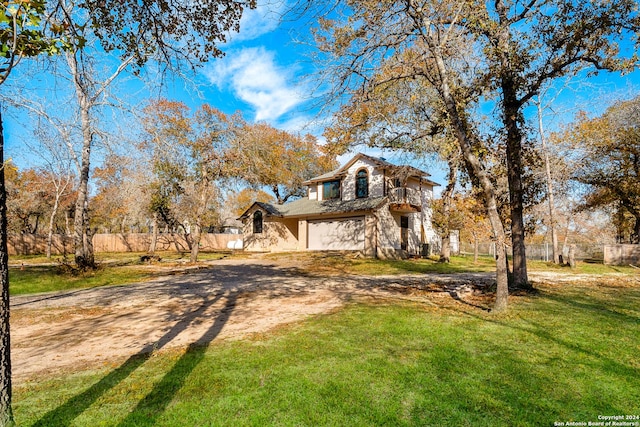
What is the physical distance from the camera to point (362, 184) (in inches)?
947

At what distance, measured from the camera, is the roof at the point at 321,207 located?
21870mm

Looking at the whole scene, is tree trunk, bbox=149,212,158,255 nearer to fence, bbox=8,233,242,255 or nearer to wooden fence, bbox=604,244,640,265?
fence, bbox=8,233,242,255

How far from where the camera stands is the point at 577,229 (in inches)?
1275

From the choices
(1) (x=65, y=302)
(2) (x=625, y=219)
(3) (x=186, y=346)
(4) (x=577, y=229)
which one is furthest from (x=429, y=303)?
(4) (x=577, y=229)

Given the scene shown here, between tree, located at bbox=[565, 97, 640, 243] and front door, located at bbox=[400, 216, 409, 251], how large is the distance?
424 inches

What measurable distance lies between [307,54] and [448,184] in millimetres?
13858

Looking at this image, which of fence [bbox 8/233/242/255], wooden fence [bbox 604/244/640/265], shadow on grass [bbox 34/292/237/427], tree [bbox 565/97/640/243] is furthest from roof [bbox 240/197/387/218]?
shadow on grass [bbox 34/292/237/427]

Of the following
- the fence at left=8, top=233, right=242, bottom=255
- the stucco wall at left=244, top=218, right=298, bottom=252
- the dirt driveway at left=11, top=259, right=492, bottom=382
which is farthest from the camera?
the stucco wall at left=244, top=218, right=298, bottom=252

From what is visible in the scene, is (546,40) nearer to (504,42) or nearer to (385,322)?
(504,42)

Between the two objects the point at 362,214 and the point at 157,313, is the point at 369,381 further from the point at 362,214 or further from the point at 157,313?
the point at 362,214

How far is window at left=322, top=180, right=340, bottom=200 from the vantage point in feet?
84.4

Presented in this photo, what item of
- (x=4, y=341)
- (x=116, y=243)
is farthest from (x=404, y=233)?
(x=116, y=243)

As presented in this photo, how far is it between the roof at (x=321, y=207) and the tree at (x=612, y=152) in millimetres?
12415

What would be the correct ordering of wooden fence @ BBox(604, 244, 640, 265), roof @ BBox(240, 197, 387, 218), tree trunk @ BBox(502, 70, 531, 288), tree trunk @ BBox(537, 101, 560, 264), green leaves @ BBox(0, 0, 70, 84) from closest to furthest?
green leaves @ BBox(0, 0, 70, 84) → tree trunk @ BBox(502, 70, 531, 288) → tree trunk @ BBox(537, 101, 560, 264) → wooden fence @ BBox(604, 244, 640, 265) → roof @ BBox(240, 197, 387, 218)
